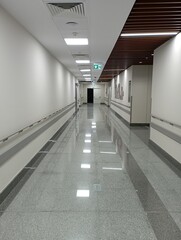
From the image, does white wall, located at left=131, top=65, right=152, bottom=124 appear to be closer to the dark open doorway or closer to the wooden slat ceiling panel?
the wooden slat ceiling panel

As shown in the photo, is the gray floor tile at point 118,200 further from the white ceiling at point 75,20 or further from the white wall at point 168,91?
the white ceiling at point 75,20

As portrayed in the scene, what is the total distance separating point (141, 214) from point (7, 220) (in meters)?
1.78

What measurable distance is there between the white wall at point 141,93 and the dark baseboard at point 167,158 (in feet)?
12.9

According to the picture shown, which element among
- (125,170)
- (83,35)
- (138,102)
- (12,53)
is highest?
(83,35)

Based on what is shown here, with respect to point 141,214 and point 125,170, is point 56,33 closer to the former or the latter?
point 125,170

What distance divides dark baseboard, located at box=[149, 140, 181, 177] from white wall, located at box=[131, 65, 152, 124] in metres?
3.93

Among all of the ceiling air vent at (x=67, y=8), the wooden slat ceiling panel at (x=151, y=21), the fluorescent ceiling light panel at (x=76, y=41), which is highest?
the wooden slat ceiling panel at (x=151, y=21)

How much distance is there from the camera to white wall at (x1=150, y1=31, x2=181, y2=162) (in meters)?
4.90

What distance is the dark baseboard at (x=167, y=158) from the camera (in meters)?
4.72

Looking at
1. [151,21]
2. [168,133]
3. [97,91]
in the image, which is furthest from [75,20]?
[97,91]

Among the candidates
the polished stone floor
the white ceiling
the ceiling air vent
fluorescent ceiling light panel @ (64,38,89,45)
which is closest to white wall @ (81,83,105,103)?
fluorescent ceiling light panel @ (64,38,89,45)

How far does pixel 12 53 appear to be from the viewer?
147 inches

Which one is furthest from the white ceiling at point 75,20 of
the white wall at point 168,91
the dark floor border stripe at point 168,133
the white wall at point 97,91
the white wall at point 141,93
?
the white wall at point 97,91

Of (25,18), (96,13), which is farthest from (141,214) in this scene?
(25,18)
